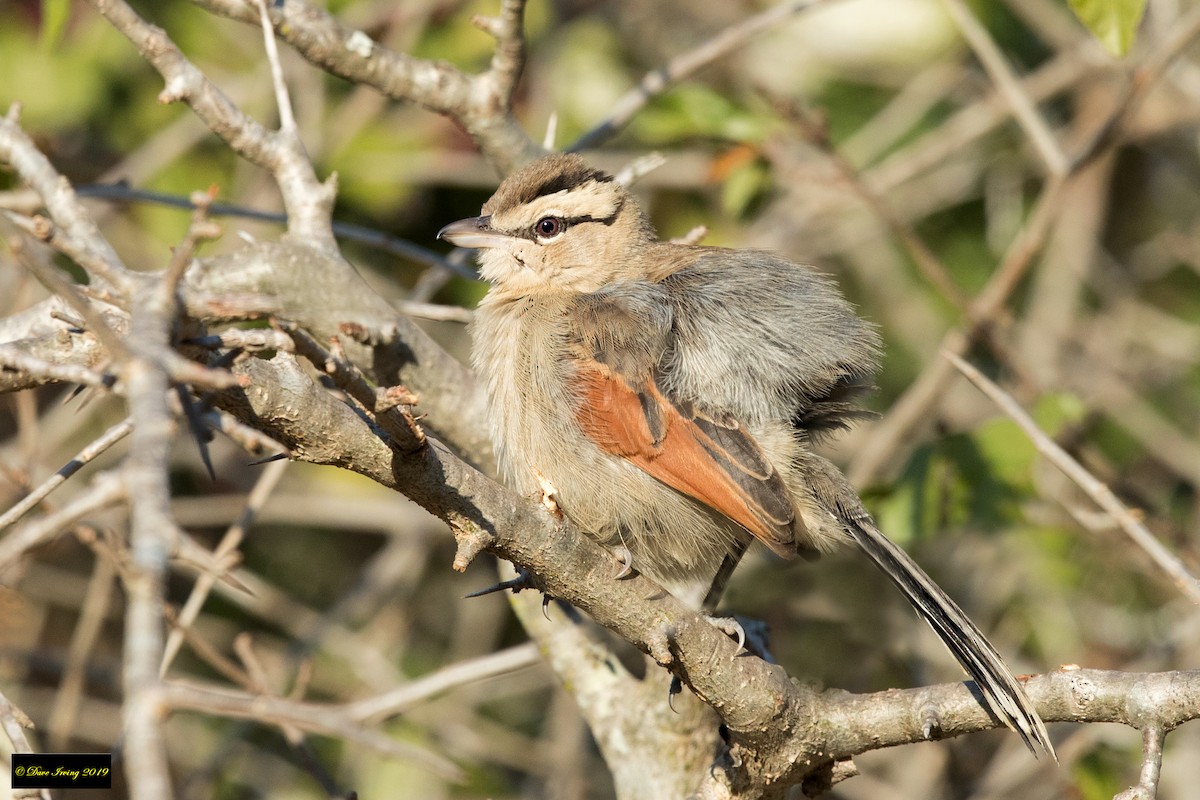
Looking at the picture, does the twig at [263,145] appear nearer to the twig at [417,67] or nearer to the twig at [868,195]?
the twig at [417,67]

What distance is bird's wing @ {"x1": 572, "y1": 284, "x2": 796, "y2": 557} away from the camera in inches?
137

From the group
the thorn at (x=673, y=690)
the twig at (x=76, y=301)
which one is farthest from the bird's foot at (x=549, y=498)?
the twig at (x=76, y=301)

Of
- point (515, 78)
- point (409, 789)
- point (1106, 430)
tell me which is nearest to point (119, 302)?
point (515, 78)

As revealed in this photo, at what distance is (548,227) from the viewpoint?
4.45m

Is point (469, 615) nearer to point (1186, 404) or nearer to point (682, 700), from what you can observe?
point (682, 700)

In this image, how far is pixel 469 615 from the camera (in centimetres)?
639

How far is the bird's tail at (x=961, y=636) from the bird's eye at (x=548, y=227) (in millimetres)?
1531

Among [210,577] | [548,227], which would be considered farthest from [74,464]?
[548,227]

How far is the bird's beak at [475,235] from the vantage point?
14.3 feet

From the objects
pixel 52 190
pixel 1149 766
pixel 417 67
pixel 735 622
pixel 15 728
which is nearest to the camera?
pixel 15 728

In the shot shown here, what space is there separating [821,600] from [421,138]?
319cm

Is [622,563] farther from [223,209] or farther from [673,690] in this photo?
[223,209]

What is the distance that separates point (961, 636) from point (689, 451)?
37.6 inches

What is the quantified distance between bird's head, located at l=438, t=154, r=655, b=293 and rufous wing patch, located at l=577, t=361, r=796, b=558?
807 mm
